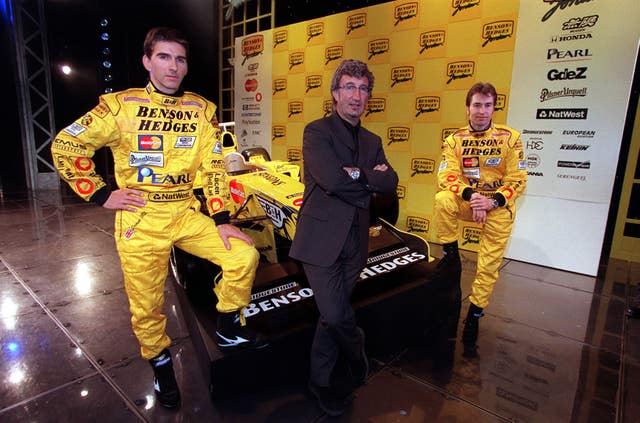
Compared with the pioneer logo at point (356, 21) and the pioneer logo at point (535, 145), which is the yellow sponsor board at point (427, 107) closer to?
the pioneer logo at point (535, 145)

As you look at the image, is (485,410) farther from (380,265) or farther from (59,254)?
(59,254)

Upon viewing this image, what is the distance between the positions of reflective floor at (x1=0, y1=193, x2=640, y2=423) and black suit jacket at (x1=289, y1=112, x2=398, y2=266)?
76 centimetres

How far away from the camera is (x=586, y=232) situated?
A: 4.29 meters

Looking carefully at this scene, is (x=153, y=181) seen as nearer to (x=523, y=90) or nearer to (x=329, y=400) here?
(x=329, y=400)

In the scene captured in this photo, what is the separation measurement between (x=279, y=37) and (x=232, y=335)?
21.2 ft

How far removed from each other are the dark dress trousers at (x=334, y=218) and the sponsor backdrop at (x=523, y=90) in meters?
3.42

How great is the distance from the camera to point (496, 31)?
15.3 feet

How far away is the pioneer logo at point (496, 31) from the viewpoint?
4578mm

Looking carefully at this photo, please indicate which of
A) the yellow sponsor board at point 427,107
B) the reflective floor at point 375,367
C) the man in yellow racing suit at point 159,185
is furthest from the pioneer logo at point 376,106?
the man in yellow racing suit at point 159,185

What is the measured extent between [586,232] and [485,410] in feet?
10.2

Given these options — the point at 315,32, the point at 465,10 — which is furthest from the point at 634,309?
the point at 315,32

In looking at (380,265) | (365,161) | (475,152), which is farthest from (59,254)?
(475,152)

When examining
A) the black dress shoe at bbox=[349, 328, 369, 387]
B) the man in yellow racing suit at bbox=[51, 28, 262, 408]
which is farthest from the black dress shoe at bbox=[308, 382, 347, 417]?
the man in yellow racing suit at bbox=[51, 28, 262, 408]

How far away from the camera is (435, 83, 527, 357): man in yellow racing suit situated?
2680 mm
